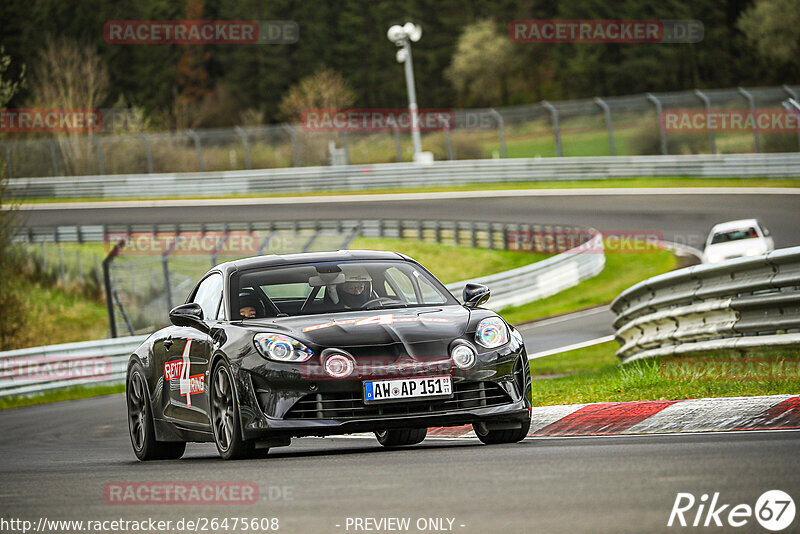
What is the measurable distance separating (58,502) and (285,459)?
1899 millimetres

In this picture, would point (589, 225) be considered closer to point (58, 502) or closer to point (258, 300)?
point (258, 300)

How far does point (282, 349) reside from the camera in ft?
26.7

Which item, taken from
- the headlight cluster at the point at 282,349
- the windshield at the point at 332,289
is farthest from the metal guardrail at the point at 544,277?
the headlight cluster at the point at 282,349

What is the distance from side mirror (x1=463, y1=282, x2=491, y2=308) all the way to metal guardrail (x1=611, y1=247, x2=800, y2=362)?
3013 millimetres

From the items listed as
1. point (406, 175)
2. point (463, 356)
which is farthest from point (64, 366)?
point (406, 175)

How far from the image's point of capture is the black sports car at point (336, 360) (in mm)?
8016

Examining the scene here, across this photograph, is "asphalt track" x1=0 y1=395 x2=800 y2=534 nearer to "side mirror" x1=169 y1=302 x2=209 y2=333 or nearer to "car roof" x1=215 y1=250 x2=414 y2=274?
"side mirror" x1=169 y1=302 x2=209 y2=333

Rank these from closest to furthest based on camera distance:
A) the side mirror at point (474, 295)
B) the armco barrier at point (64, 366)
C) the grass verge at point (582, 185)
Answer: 1. the side mirror at point (474, 295)
2. the armco barrier at point (64, 366)
3. the grass verge at point (582, 185)

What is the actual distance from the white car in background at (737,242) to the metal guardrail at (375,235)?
13.9 ft

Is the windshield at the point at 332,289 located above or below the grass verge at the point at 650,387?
above

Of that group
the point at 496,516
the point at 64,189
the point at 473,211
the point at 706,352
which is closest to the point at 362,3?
the point at 64,189

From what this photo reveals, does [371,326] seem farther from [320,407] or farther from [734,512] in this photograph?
[734,512]

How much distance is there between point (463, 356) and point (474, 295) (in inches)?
40.2

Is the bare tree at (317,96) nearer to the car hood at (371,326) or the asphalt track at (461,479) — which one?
the car hood at (371,326)
